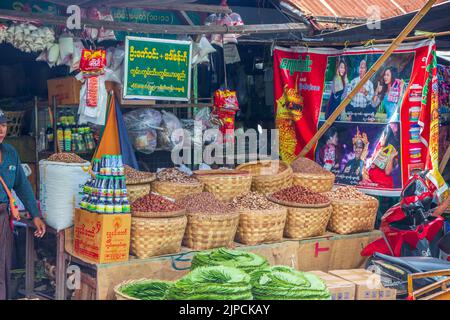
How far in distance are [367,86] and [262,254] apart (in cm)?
244

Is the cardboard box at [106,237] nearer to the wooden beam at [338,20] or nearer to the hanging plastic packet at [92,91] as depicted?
the hanging plastic packet at [92,91]

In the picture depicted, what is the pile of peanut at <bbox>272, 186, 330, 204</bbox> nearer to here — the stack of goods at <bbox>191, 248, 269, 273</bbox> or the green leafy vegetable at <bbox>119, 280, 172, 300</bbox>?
the stack of goods at <bbox>191, 248, 269, 273</bbox>

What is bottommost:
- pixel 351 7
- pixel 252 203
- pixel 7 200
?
pixel 252 203

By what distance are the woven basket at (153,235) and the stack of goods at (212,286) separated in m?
0.63

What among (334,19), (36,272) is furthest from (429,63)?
(36,272)

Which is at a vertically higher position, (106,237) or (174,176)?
(174,176)

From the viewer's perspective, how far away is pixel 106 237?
5.16 m

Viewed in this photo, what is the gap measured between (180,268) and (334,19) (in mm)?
3734

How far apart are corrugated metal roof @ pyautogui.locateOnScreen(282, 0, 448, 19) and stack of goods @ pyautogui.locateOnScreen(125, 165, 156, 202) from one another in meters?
3.01

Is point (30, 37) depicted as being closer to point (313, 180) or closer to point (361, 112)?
point (313, 180)

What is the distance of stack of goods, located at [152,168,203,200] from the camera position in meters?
6.03

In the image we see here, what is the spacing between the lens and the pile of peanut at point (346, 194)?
6.59 m

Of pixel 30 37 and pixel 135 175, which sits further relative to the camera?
pixel 30 37

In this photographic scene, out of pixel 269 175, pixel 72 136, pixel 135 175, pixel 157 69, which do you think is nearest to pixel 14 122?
pixel 72 136
